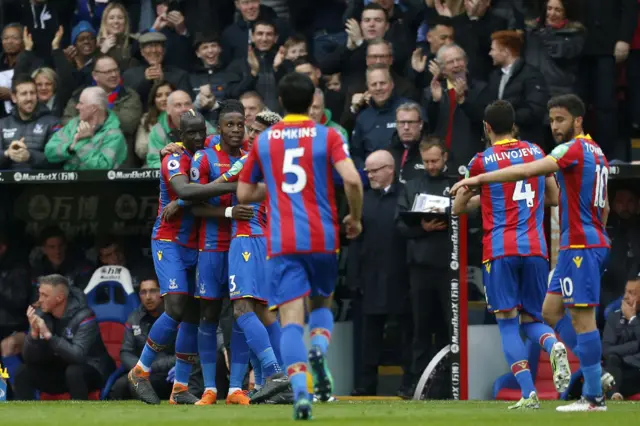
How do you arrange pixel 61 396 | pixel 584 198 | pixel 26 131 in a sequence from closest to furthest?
pixel 584 198 → pixel 61 396 → pixel 26 131

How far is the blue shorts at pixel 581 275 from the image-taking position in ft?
35.2

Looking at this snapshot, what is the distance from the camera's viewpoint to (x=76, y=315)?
50.0ft

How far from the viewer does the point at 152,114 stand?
15.9 meters

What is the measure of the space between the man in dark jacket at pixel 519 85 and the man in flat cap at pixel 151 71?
3638 millimetres

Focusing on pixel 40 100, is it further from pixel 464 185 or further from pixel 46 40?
pixel 464 185

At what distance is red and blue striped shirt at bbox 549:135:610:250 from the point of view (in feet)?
35.6

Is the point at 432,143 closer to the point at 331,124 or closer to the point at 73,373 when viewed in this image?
the point at 331,124

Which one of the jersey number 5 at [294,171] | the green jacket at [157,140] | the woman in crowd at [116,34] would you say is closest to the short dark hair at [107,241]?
the green jacket at [157,140]

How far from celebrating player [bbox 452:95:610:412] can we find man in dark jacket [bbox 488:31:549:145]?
123 inches

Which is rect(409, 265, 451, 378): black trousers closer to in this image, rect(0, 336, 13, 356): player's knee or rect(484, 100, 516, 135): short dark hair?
rect(484, 100, 516, 135): short dark hair

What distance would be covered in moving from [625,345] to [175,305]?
414 centimetres

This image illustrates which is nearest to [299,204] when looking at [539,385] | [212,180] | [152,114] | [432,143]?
[212,180]

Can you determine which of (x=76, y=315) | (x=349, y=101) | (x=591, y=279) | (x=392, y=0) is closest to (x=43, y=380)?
(x=76, y=315)

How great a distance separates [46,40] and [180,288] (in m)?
6.54
